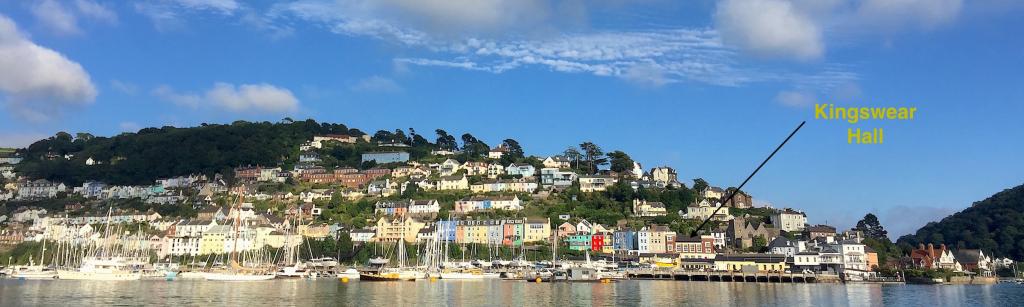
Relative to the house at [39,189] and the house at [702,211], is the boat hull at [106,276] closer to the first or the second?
the house at [39,189]

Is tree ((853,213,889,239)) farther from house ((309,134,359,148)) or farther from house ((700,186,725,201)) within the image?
house ((309,134,359,148))

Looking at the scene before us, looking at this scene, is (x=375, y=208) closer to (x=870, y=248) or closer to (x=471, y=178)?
(x=471, y=178)

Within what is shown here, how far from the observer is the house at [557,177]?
107 m

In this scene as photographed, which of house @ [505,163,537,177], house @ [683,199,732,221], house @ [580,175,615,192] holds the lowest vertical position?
house @ [683,199,732,221]

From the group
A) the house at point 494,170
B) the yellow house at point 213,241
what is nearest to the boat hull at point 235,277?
the yellow house at point 213,241

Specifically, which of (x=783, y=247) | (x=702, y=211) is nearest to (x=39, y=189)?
(x=702, y=211)

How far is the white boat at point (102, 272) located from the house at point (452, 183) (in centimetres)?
4693

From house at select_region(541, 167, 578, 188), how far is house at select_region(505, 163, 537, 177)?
12.2ft

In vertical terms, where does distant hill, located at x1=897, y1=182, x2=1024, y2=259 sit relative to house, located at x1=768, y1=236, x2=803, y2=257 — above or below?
above

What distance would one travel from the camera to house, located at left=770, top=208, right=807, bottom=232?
90750 mm

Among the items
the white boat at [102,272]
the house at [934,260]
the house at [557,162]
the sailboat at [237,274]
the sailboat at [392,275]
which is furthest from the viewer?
the house at [557,162]

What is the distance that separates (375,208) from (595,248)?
103ft

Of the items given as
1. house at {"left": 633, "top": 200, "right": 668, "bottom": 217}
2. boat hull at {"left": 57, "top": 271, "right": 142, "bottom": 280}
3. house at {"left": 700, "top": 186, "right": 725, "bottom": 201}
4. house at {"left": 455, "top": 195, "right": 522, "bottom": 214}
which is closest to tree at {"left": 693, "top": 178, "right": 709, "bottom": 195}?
house at {"left": 700, "top": 186, "right": 725, "bottom": 201}

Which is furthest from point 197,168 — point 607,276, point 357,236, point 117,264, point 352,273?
point 607,276
